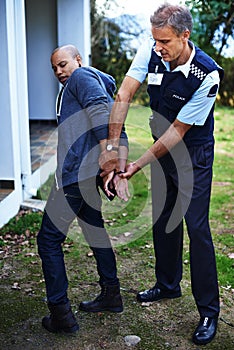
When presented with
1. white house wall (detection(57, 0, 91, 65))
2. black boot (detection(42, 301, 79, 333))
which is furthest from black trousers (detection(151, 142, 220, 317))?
white house wall (detection(57, 0, 91, 65))

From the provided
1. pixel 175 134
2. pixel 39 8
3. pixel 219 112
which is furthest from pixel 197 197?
pixel 219 112

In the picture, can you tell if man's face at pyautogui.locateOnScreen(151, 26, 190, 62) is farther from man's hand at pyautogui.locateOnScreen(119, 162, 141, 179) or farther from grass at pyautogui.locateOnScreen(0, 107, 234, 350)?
grass at pyautogui.locateOnScreen(0, 107, 234, 350)

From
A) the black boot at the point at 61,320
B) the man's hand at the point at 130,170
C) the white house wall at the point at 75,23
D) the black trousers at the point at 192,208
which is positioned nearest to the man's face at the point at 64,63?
the man's hand at the point at 130,170

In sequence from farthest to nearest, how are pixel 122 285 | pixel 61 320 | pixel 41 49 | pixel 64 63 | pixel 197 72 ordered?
pixel 41 49 → pixel 122 285 → pixel 61 320 → pixel 64 63 → pixel 197 72

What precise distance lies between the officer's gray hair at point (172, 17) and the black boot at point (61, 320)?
1.45 meters

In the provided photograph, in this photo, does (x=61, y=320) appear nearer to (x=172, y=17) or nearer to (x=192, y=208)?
(x=192, y=208)

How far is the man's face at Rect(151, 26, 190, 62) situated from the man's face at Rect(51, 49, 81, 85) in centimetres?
42

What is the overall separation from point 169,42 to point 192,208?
820 millimetres

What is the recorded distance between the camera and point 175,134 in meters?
2.54

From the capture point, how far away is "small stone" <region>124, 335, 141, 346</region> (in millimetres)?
2686

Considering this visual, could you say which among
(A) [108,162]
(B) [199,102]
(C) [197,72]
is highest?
(C) [197,72]

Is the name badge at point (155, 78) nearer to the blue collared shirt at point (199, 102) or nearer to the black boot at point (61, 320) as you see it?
the blue collared shirt at point (199, 102)

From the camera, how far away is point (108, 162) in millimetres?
2580

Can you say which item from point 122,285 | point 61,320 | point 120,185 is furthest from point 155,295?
point 120,185
